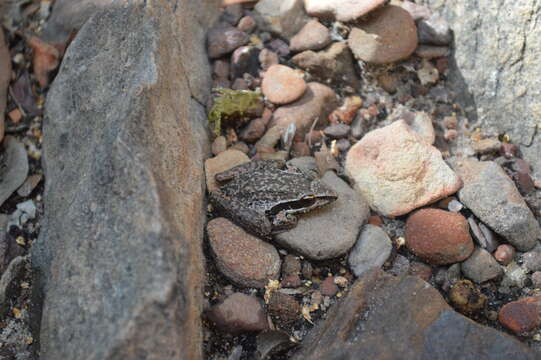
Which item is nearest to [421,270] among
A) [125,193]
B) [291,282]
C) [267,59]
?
[291,282]

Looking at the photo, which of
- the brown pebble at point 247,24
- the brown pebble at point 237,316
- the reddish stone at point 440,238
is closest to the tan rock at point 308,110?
the brown pebble at point 247,24

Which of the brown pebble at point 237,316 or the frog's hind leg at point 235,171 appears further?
the frog's hind leg at point 235,171

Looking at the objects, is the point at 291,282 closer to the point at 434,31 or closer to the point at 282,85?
the point at 282,85

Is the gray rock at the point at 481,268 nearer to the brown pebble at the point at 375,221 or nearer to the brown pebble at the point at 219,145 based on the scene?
the brown pebble at the point at 375,221

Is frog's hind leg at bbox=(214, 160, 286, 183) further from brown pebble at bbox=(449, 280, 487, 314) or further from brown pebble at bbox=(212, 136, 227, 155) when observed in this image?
brown pebble at bbox=(449, 280, 487, 314)

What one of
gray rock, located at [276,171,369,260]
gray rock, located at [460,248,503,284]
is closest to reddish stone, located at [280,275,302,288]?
gray rock, located at [276,171,369,260]

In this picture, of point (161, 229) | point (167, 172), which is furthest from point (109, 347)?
point (167, 172)
